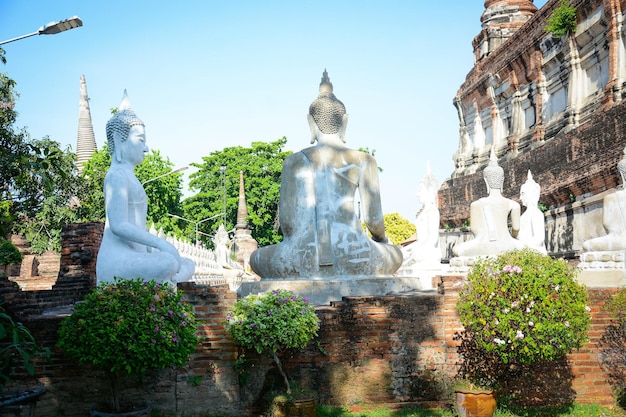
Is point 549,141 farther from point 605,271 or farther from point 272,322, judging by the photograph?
point 272,322

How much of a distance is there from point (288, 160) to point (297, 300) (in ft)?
7.64

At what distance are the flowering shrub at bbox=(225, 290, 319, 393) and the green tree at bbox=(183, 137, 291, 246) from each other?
3517 cm

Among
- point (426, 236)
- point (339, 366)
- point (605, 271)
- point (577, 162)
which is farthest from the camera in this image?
point (577, 162)

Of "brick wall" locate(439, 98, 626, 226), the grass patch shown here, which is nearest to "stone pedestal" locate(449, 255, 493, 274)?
the grass patch

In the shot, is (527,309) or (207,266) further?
(207,266)

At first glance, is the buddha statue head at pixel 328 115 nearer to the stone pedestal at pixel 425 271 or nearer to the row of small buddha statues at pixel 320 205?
the row of small buddha statues at pixel 320 205

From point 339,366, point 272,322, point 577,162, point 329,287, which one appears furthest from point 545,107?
point 272,322

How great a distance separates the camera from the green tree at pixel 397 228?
52.0 m

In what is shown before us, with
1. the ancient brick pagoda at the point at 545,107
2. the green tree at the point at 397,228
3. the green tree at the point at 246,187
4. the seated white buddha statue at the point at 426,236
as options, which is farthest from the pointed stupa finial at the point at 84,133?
the seated white buddha statue at the point at 426,236

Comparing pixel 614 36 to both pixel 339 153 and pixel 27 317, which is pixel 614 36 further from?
pixel 27 317

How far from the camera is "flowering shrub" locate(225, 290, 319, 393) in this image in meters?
6.23

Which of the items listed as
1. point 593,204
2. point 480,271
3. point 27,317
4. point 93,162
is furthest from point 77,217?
point 480,271

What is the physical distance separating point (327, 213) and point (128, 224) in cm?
244

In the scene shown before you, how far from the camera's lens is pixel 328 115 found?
841 centimetres
